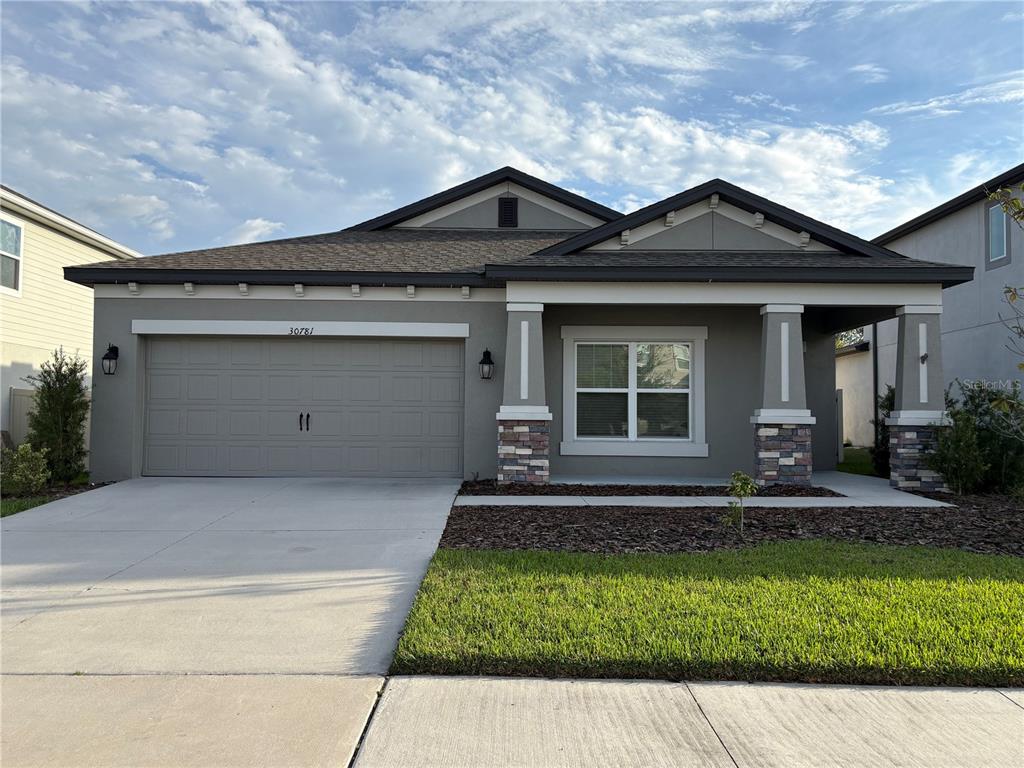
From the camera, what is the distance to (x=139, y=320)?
439 inches

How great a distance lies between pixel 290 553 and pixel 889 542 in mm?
6140

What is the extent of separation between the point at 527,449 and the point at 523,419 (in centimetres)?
48

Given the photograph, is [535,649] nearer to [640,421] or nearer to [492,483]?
[492,483]

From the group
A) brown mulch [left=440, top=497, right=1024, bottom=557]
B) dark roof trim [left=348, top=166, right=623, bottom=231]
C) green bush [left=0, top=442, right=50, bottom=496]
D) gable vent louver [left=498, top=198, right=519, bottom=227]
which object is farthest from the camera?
gable vent louver [left=498, top=198, right=519, bottom=227]

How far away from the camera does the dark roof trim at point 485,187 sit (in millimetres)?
14188

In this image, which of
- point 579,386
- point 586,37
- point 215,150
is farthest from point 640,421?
point 215,150

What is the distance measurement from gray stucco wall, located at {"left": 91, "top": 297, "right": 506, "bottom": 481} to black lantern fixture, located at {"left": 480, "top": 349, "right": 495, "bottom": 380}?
0.11 meters

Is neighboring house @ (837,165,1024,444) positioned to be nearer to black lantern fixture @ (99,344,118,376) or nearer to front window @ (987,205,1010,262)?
front window @ (987,205,1010,262)

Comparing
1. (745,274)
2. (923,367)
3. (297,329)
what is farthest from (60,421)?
(923,367)

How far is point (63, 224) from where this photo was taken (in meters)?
14.5

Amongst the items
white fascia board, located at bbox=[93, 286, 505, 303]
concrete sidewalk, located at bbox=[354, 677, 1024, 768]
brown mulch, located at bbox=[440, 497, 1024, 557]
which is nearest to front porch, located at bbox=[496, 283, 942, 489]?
white fascia board, located at bbox=[93, 286, 505, 303]

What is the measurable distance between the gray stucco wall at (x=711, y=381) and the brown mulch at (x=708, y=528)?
115 inches

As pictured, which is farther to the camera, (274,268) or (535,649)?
(274,268)

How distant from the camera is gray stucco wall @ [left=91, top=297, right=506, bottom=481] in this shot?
36.0 feet
